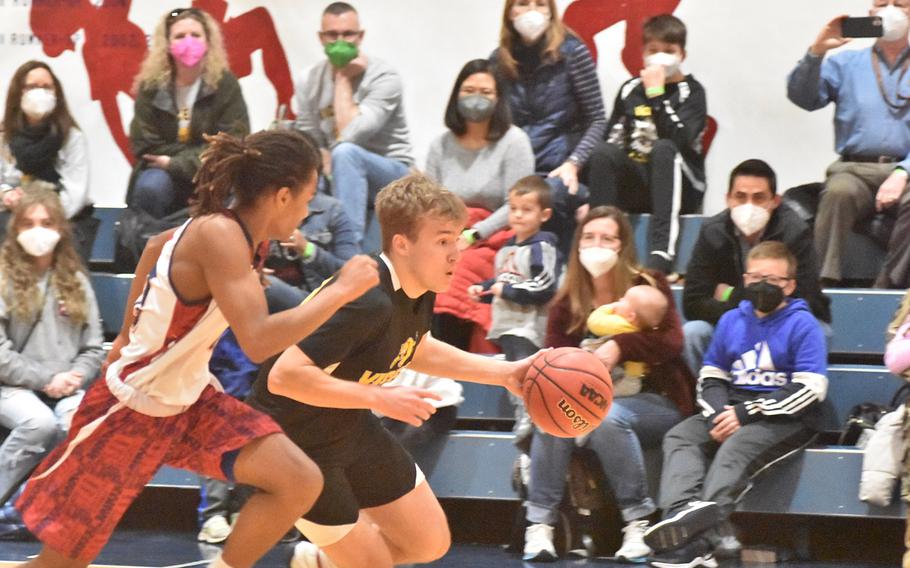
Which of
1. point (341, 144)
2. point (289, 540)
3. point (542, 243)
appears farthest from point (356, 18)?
point (289, 540)

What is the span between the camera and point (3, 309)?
20.7ft

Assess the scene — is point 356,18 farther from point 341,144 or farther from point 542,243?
point 542,243

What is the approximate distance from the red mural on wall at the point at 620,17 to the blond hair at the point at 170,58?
1931 mm

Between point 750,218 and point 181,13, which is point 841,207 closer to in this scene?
point 750,218

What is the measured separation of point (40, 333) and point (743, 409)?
324 cm

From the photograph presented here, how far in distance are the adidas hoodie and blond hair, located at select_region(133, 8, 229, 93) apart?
3062 mm

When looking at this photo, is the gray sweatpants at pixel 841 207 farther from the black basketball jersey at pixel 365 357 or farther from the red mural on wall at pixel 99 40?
the red mural on wall at pixel 99 40

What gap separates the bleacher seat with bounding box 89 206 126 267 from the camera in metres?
7.75

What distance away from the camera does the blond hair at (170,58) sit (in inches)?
281

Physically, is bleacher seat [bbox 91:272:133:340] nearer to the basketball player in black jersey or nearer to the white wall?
the white wall

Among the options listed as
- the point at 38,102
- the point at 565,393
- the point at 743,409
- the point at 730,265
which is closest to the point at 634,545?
the point at 743,409

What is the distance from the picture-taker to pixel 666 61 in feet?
22.1

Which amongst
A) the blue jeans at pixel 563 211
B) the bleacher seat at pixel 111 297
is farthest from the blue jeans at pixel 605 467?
the bleacher seat at pixel 111 297

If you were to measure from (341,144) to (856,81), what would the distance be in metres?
2.58
